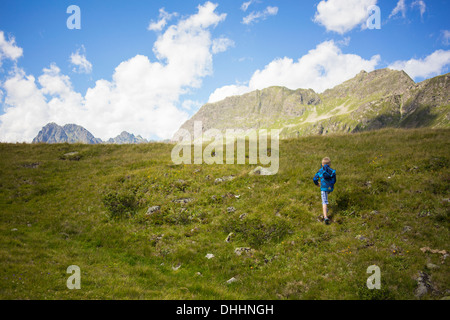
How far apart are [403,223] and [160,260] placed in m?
13.3

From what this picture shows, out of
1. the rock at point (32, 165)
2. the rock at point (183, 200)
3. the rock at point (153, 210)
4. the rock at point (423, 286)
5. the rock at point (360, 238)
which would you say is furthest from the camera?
the rock at point (32, 165)

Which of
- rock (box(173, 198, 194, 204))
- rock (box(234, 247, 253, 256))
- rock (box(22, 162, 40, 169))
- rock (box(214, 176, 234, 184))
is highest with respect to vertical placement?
rock (box(22, 162, 40, 169))

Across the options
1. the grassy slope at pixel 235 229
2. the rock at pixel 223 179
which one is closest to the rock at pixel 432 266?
the grassy slope at pixel 235 229

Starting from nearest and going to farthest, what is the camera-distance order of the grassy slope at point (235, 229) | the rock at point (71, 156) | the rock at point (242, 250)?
the grassy slope at point (235, 229), the rock at point (242, 250), the rock at point (71, 156)

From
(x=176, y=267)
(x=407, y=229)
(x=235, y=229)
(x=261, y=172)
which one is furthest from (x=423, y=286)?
(x=261, y=172)

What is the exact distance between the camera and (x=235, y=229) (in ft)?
45.4

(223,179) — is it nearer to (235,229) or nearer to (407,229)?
(235,229)

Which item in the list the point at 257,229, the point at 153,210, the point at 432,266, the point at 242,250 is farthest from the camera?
the point at 153,210

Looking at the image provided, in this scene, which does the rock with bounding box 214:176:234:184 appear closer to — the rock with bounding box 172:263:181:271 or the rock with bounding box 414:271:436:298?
the rock with bounding box 172:263:181:271

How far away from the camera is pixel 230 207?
631 inches

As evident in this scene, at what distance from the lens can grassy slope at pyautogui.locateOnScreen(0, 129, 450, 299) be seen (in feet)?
29.6

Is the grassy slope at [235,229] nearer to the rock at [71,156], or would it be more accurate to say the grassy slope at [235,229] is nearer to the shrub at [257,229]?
the shrub at [257,229]

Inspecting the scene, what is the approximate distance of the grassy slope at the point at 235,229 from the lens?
9.03 meters

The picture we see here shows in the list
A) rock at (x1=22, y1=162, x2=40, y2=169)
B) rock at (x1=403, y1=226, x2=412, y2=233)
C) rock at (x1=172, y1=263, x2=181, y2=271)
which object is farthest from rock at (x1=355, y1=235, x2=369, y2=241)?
rock at (x1=22, y1=162, x2=40, y2=169)
